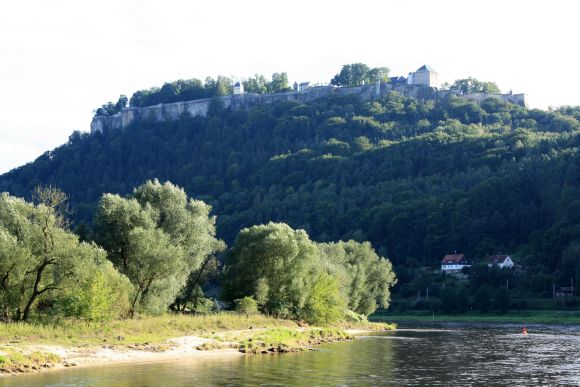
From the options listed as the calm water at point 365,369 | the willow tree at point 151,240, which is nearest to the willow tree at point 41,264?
the willow tree at point 151,240

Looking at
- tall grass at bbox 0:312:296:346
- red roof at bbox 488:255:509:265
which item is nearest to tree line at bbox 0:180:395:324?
tall grass at bbox 0:312:296:346

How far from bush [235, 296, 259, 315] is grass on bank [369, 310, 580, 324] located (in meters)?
52.3

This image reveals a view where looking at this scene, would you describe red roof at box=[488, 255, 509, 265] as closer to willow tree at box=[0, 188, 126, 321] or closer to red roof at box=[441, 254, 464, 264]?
red roof at box=[441, 254, 464, 264]

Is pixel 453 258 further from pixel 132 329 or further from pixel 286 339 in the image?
pixel 132 329

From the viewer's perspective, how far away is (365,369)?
46812mm

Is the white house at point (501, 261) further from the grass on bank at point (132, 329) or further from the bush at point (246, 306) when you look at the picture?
the grass on bank at point (132, 329)

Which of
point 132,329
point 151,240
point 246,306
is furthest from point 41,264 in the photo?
point 246,306

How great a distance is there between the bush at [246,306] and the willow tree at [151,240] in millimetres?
4934

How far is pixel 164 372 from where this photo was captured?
42.6m

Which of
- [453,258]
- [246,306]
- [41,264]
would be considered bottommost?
[246,306]

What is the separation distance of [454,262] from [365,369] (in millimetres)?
117732

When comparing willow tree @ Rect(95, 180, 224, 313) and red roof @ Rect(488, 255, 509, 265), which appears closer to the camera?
willow tree @ Rect(95, 180, 224, 313)

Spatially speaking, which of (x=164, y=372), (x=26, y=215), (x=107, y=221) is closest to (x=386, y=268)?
(x=107, y=221)

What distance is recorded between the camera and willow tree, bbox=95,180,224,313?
6003cm
